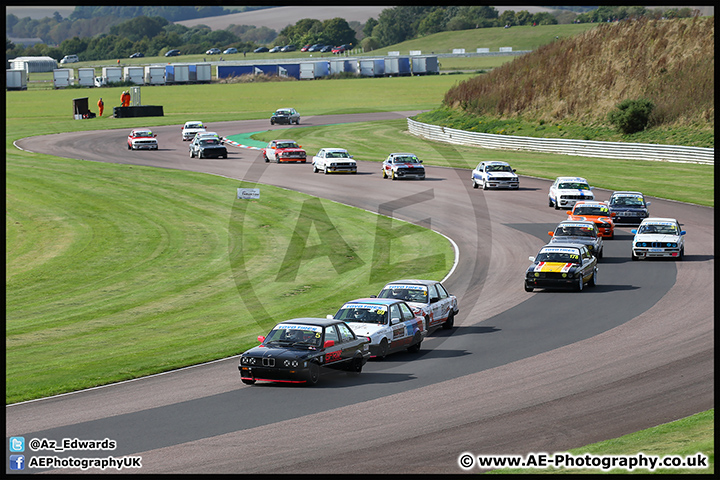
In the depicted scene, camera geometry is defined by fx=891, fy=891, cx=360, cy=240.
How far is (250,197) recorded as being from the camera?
47.0 metres

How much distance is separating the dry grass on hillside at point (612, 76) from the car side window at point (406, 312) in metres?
52.4

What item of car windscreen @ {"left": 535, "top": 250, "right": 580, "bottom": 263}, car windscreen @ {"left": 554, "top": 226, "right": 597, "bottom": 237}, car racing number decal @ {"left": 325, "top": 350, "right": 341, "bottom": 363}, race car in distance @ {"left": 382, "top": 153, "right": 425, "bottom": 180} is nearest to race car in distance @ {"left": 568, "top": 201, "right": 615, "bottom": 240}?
car windscreen @ {"left": 554, "top": 226, "right": 597, "bottom": 237}

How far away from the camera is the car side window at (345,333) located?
1983 cm

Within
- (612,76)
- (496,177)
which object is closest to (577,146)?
(612,76)

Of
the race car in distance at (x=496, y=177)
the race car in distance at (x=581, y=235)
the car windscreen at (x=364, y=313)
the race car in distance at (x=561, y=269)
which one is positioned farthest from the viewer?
the race car in distance at (x=496, y=177)

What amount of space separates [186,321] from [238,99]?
98925 millimetres

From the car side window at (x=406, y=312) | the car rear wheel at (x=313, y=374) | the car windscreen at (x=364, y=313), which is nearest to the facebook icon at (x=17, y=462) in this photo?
the car rear wheel at (x=313, y=374)

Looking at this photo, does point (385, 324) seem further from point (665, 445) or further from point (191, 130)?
point (191, 130)

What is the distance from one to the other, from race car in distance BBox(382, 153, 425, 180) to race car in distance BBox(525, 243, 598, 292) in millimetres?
24219

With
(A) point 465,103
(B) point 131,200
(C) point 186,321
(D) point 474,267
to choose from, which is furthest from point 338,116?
(C) point 186,321

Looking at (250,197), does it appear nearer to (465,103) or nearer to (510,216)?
(510,216)

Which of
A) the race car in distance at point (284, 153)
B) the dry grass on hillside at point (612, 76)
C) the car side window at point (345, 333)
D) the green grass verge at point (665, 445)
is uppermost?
the dry grass on hillside at point (612, 76)

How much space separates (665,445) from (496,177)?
38.5 meters

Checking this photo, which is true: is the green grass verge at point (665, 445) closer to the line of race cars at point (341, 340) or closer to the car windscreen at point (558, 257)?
the line of race cars at point (341, 340)
